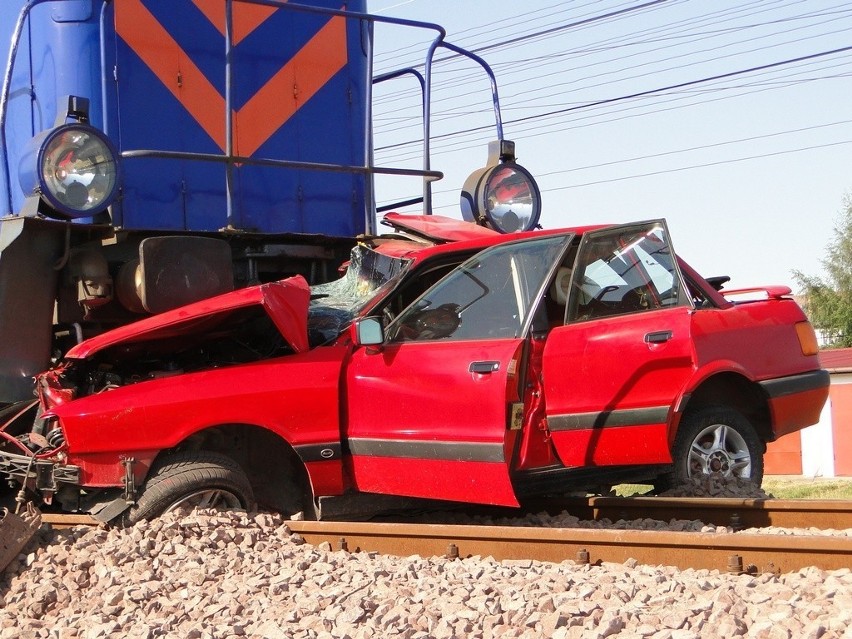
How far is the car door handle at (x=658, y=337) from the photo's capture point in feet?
16.5

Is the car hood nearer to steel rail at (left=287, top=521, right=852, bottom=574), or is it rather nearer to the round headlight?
steel rail at (left=287, top=521, right=852, bottom=574)

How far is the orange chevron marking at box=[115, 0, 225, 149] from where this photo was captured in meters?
6.80

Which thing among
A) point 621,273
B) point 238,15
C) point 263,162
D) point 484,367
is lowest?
point 484,367

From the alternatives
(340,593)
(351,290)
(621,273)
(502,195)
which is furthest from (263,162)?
(340,593)

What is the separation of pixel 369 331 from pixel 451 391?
0.57 meters

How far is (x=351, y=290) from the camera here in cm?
648

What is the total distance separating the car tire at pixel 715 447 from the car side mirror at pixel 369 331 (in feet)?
5.60

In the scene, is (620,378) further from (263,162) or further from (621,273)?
(263,162)

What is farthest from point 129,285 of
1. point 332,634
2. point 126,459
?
point 332,634

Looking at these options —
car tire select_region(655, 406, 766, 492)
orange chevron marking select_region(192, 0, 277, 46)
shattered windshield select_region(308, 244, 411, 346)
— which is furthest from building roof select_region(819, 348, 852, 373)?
shattered windshield select_region(308, 244, 411, 346)

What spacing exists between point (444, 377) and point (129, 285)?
1987 millimetres

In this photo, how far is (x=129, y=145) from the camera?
6781 mm

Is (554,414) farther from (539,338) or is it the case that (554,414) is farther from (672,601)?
(672,601)

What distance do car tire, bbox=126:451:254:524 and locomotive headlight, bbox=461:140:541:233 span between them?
9.44ft
